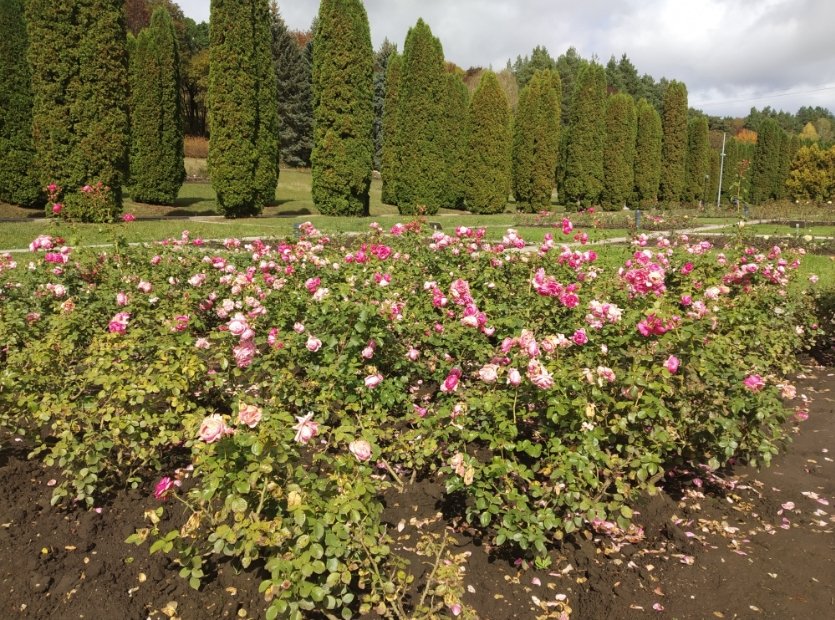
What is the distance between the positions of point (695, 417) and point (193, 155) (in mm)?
34804

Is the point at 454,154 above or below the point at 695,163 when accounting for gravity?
below

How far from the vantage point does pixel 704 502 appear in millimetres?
2662

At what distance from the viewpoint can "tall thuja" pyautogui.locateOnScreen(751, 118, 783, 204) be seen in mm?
35062

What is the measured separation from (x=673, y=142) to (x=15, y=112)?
27.1 metres

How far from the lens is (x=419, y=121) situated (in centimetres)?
1934

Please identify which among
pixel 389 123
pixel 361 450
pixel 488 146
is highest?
pixel 389 123

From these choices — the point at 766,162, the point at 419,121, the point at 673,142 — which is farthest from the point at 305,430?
the point at 766,162

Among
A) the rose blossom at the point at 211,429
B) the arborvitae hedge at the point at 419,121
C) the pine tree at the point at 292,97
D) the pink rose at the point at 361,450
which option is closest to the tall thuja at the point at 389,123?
the arborvitae hedge at the point at 419,121

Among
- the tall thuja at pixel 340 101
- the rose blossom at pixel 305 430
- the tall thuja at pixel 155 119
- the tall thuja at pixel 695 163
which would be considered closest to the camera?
the rose blossom at pixel 305 430

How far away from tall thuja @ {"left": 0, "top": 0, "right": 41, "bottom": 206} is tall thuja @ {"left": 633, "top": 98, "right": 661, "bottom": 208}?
23.5 meters

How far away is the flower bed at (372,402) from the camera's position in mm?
1761

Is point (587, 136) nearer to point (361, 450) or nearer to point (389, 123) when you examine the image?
point (389, 123)

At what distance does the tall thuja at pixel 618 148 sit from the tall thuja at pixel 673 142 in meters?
3.74

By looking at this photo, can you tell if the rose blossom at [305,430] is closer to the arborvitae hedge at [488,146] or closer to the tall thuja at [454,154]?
the arborvitae hedge at [488,146]
